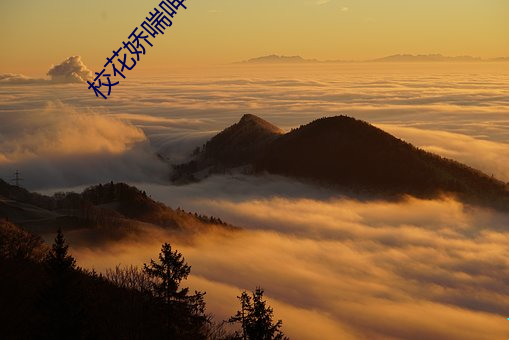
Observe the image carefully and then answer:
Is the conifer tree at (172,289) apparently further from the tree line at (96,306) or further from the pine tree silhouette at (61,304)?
the pine tree silhouette at (61,304)

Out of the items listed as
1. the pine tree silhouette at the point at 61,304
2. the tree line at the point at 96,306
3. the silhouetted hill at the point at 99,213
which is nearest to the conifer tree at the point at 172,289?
the tree line at the point at 96,306

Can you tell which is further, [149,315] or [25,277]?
[25,277]

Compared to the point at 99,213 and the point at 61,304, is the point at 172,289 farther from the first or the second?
the point at 99,213

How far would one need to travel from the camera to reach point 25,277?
58062mm

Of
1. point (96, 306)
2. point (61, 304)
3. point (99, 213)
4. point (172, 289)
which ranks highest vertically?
point (99, 213)

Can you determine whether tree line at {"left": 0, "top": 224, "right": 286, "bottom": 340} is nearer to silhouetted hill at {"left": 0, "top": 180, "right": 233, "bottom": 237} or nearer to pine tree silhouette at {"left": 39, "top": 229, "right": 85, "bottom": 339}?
pine tree silhouette at {"left": 39, "top": 229, "right": 85, "bottom": 339}

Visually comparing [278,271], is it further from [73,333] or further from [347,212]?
[73,333]

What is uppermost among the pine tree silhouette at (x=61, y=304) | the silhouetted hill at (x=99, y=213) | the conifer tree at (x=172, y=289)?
the silhouetted hill at (x=99, y=213)

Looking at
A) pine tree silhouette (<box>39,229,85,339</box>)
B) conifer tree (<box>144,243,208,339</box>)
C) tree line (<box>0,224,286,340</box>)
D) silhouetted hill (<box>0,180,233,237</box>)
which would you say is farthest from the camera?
silhouetted hill (<box>0,180,233,237</box>)

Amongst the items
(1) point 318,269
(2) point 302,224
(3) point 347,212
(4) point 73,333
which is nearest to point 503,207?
(3) point 347,212

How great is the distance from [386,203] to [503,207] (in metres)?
37.6

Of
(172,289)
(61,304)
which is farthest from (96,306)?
(61,304)

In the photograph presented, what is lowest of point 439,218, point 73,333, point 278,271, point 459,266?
point 73,333

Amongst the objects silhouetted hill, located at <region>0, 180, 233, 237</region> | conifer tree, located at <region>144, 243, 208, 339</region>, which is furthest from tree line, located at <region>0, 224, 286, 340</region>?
silhouetted hill, located at <region>0, 180, 233, 237</region>
